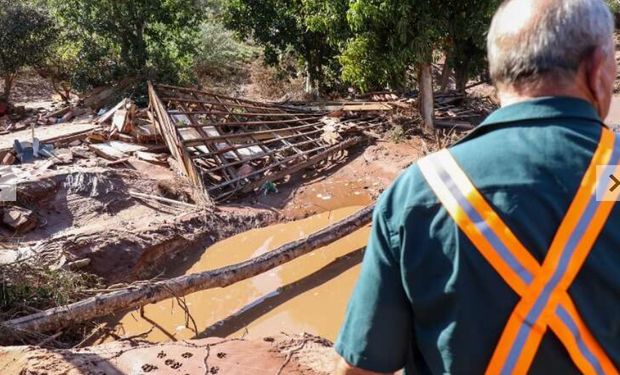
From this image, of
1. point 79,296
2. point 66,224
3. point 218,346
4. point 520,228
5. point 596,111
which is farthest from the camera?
point 66,224

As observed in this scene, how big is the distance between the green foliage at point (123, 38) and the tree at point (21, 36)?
0.37 metres

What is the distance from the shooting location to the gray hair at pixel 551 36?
113cm

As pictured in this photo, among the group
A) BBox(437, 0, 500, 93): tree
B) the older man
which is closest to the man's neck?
the older man

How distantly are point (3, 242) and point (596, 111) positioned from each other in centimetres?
638

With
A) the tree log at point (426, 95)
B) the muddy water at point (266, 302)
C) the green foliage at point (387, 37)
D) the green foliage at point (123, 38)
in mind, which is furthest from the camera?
the green foliage at point (123, 38)

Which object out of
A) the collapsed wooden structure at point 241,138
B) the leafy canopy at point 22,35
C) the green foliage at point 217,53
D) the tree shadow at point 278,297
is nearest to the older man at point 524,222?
the tree shadow at point 278,297

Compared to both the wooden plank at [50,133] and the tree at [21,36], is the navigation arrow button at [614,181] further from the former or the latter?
the tree at [21,36]

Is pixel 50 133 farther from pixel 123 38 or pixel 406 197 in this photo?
pixel 406 197

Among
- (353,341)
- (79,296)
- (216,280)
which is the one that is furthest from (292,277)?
(353,341)

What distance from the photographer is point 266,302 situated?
5.74m

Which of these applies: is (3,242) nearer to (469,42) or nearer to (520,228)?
(520,228)

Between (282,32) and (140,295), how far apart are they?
1068 centimetres

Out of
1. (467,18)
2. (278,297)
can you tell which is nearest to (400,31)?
(467,18)

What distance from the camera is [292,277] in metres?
6.22
